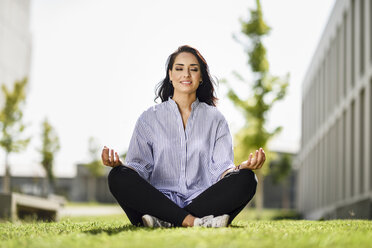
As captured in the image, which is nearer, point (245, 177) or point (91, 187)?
point (245, 177)

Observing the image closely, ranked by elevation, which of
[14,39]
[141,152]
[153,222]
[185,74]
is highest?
[14,39]

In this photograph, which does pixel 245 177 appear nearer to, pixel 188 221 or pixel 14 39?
pixel 188 221

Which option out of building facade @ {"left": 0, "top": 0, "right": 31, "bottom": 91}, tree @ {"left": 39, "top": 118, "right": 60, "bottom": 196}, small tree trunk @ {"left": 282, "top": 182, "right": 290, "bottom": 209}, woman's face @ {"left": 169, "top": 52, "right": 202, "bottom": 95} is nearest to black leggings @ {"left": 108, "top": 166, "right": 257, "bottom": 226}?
woman's face @ {"left": 169, "top": 52, "right": 202, "bottom": 95}

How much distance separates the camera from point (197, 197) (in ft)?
12.3

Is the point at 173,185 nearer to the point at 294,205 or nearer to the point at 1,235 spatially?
the point at 1,235

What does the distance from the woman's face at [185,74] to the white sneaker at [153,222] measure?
1.16m

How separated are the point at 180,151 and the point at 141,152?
32 centimetres

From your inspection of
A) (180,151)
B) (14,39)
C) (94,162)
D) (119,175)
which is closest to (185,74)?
(180,151)

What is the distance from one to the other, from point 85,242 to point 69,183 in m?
56.8

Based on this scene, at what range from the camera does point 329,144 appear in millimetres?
24688

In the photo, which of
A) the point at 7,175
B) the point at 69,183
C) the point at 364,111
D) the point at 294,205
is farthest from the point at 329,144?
the point at 69,183

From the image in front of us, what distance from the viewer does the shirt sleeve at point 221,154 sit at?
3.95 meters

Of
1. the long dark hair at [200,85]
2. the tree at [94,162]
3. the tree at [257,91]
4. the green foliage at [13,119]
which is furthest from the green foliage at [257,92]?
the tree at [94,162]

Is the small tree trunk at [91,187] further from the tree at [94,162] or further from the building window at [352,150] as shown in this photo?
the building window at [352,150]
